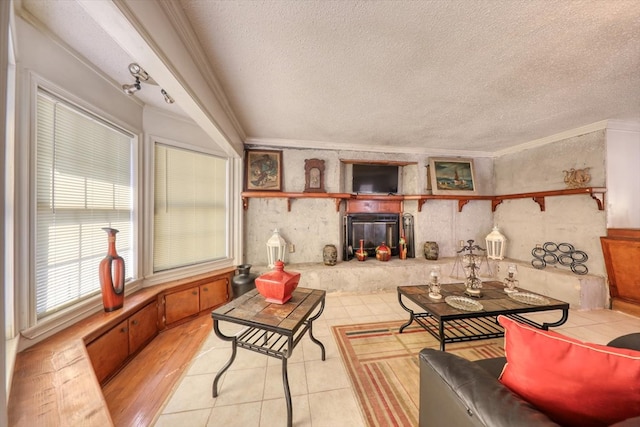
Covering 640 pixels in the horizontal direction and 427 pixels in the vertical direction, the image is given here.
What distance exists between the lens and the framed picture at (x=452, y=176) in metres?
3.91

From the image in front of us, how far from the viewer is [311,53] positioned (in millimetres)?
1567

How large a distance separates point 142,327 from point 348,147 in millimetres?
3495

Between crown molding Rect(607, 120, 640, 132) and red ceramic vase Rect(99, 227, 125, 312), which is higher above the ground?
crown molding Rect(607, 120, 640, 132)

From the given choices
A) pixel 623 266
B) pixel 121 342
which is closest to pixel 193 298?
pixel 121 342

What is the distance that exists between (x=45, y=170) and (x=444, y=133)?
4.13 metres

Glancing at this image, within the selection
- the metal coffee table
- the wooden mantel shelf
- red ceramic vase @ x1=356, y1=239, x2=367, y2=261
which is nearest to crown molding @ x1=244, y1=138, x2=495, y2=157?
the wooden mantel shelf

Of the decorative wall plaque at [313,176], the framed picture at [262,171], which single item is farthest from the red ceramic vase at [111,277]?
the decorative wall plaque at [313,176]

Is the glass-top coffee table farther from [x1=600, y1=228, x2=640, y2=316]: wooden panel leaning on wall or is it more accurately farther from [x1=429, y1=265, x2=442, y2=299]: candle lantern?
[x1=600, y1=228, x2=640, y2=316]: wooden panel leaning on wall

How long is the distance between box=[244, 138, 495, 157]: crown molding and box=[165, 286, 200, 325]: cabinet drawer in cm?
226

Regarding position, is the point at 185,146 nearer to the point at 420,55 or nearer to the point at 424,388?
the point at 420,55

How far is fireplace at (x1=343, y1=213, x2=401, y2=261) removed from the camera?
12.5ft

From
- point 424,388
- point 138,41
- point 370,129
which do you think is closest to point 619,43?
point 370,129

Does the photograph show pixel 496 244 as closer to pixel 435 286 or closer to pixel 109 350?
pixel 435 286

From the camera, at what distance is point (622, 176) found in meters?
2.78
